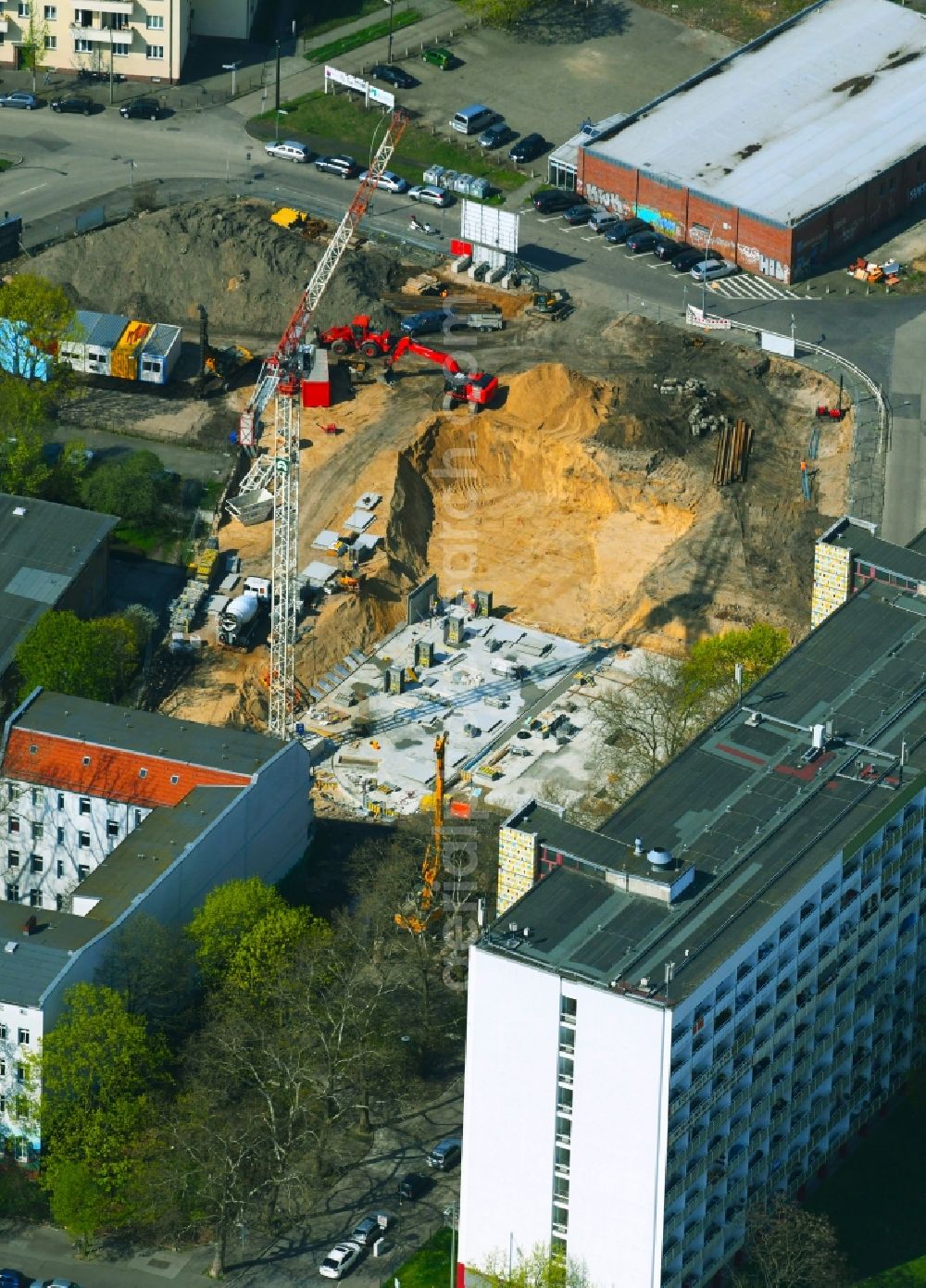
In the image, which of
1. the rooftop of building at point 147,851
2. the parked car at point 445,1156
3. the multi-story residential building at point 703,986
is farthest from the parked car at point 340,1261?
the rooftop of building at point 147,851

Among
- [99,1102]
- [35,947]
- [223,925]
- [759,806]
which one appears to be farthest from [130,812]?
[759,806]

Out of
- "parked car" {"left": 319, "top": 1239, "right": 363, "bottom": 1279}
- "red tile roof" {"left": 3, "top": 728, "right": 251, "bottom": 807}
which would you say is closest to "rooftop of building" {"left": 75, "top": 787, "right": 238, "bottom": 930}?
"red tile roof" {"left": 3, "top": 728, "right": 251, "bottom": 807}

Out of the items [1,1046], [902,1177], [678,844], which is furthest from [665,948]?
[1,1046]

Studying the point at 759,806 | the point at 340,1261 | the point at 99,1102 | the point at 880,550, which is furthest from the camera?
the point at 880,550

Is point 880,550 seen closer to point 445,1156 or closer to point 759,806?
point 759,806

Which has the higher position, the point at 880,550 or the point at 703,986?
the point at 880,550

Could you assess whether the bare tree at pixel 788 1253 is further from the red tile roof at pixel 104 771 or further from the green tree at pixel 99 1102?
the red tile roof at pixel 104 771

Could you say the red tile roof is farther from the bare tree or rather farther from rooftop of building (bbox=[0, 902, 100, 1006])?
the bare tree
